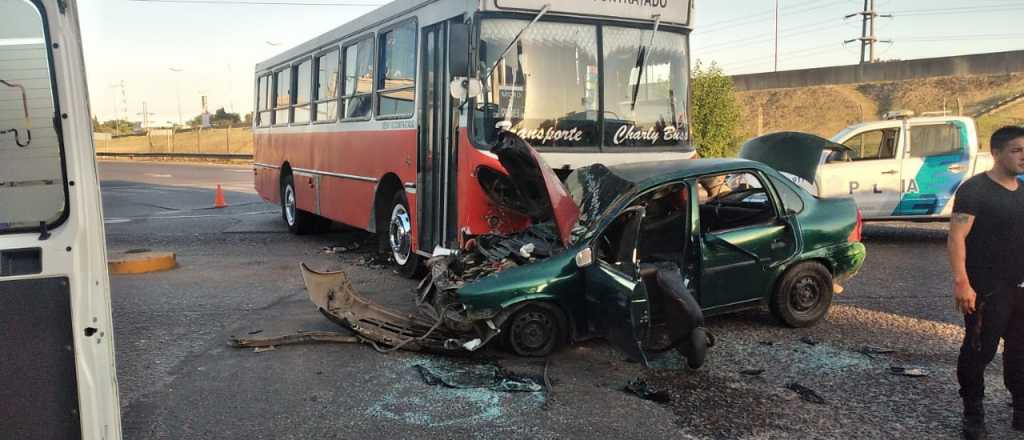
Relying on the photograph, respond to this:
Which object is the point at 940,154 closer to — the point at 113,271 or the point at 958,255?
the point at 958,255

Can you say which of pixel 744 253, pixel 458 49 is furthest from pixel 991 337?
pixel 458 49

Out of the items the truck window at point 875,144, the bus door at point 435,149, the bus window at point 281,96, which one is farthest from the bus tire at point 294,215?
the truck window at point 875,144

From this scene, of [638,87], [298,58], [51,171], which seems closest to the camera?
[51,171]

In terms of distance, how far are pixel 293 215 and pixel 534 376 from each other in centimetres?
929

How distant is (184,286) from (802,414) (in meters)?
6.86

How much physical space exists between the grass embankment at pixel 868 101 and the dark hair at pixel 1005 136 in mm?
28346

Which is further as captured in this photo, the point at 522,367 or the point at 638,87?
the point at 638,87

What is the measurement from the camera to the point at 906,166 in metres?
11.2

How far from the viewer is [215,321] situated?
7188 mm

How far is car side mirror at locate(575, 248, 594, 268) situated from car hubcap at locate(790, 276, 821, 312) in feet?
6.45

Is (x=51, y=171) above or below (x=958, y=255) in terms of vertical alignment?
above

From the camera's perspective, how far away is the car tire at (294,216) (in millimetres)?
13539

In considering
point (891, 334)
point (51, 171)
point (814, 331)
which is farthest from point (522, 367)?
point (51, 171)

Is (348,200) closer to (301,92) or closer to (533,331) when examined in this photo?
(301,92)
